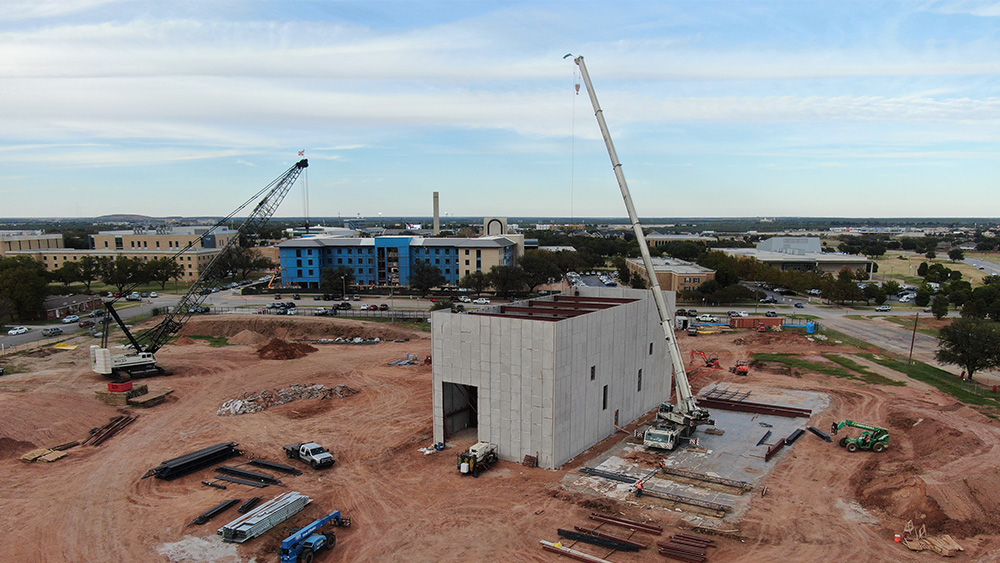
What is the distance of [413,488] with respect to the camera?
25.8 metres

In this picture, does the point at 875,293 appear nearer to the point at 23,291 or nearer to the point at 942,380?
the point at 942,380

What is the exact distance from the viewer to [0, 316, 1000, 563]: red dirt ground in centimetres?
2116

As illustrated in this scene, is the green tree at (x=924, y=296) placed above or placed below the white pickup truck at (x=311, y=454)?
above

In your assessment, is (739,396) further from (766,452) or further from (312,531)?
(312,531)

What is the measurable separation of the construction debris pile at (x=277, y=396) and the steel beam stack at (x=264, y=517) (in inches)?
609

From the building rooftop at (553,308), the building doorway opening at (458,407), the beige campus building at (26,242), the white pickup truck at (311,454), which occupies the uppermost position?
the beige campus building at (26,242)

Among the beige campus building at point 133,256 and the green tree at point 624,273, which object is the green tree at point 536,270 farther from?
the beige campus building at point 133,256

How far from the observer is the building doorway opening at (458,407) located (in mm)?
30922

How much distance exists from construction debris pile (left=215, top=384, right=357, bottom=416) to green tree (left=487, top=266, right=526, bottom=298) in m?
46.1

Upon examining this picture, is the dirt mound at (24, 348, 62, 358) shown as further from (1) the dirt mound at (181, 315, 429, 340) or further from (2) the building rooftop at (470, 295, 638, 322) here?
(2) the building rooftop at (470, 295, 638, 322)

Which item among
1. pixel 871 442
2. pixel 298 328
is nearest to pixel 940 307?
pixel 871 442

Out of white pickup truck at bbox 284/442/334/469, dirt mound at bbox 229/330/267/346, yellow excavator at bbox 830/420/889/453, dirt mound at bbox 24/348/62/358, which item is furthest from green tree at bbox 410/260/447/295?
yellow excavator at bbox 830/420/889/453

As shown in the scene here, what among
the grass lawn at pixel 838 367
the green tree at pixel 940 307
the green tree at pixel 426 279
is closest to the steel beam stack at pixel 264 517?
the grass lawn at pixel 838 367

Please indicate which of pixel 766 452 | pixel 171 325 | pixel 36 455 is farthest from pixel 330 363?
pixel 766 452
